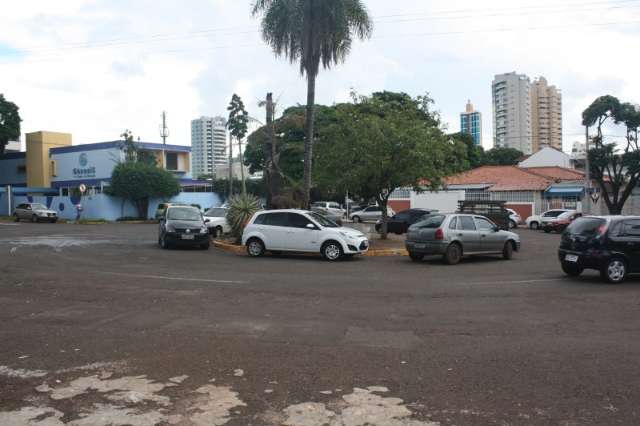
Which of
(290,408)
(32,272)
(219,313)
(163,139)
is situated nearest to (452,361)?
(290,408)

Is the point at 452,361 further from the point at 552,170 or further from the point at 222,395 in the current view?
the point at 552,170

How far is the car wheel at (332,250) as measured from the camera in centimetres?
1756

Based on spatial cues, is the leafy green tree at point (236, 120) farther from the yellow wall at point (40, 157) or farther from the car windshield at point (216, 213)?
the car windshield at point (216, 213)

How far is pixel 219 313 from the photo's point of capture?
9.18 m

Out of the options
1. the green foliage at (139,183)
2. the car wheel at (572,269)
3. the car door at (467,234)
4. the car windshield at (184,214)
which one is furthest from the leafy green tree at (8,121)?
the car wheel at (572,269)

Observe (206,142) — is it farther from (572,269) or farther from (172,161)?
(572,269)

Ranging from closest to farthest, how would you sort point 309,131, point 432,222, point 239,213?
point 432,222, point 239,213, point 309,131

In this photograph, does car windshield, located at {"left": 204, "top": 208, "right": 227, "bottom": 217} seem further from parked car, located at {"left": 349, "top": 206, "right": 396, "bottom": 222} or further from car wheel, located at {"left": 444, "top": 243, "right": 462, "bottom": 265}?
parked car, located at {"left": 349, "top": 206, "right": 396, "bottom": 222}

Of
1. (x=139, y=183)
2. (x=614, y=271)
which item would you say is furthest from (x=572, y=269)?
(x=139, y=183)

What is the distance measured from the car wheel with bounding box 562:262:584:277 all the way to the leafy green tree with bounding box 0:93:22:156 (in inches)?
2181

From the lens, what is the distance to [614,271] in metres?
12.5

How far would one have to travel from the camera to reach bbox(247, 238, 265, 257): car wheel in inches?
733

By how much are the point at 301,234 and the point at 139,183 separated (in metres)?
31.1

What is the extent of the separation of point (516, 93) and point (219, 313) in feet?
285
